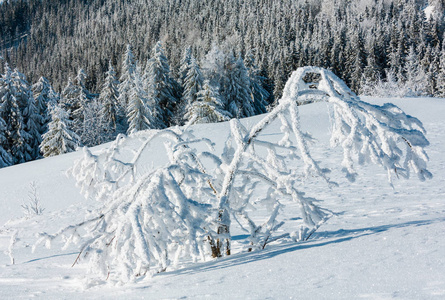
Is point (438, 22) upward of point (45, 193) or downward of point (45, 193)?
upward

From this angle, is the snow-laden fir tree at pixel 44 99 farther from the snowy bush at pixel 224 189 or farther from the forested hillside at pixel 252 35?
the snowy bush at pixel 224 189

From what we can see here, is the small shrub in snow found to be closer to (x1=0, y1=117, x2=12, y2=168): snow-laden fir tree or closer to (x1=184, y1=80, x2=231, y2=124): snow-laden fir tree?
(x1=184, y1=80, x2=231, y2=124): snow-laden fir tree

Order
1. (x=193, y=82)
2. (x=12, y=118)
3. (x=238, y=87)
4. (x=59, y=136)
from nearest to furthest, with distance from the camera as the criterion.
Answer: (x=59, y=136) → (x=12, y=118) → (x=193, y=82) → (x=238, y=87)

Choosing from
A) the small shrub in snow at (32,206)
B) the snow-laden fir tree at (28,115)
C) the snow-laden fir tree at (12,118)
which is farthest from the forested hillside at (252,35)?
the snow-laden fir tree at (12,118)

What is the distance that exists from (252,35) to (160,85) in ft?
177

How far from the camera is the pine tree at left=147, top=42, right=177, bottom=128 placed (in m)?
34.2

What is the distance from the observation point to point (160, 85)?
34.9m

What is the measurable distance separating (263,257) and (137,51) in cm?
9658

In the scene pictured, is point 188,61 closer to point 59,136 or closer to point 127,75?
point 127,75

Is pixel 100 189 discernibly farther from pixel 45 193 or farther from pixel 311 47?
pixel 311 47

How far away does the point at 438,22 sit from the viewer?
233ft

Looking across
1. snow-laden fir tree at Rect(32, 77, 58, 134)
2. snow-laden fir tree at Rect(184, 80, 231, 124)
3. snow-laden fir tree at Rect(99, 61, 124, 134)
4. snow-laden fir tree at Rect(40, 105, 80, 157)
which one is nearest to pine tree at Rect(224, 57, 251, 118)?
snow-laden fir tree at Rect(184, 80, 231, 124)

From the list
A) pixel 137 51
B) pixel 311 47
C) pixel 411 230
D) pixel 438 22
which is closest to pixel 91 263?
pixel 411 230

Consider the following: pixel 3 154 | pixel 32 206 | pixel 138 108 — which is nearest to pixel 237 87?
pixel 138 108
